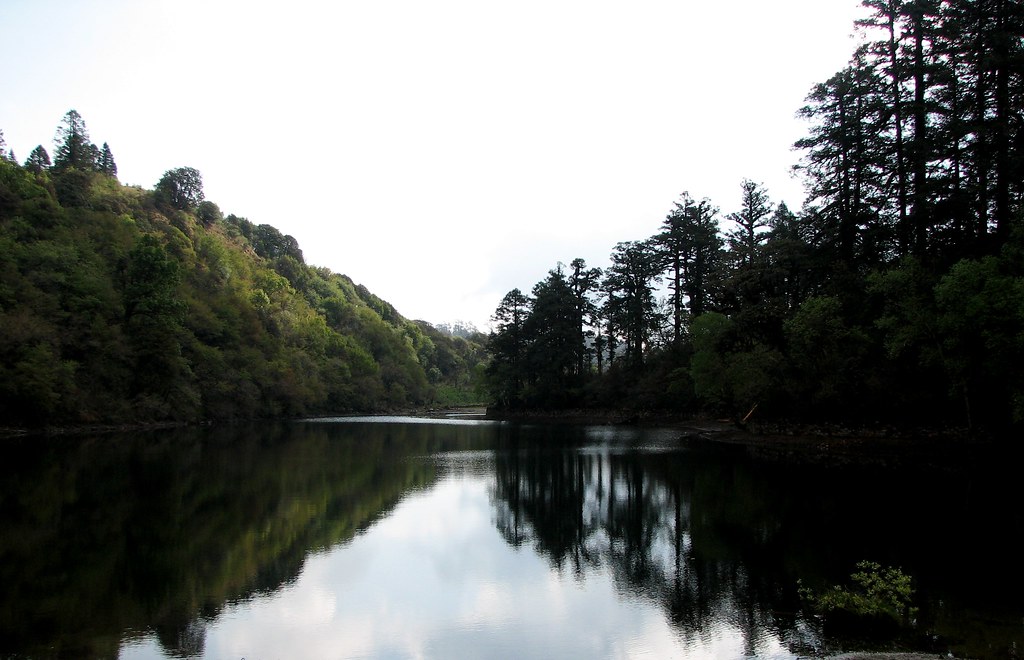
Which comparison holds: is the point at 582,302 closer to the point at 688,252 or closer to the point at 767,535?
the point at 688,252

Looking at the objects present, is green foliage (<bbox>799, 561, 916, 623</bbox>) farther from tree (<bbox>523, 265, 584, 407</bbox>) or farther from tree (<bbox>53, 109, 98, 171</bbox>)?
tree (<bbox>53, 109, 98, 171</bbox>)

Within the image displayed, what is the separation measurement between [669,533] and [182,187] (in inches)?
4867

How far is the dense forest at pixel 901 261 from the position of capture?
945 inches

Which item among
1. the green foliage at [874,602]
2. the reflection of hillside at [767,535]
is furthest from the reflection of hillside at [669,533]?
the green foliage at [874,602]

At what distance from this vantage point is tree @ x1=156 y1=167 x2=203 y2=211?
115125 millimetres

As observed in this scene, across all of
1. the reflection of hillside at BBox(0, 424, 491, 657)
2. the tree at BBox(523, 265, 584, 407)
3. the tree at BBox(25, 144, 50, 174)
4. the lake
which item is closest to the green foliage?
the lake

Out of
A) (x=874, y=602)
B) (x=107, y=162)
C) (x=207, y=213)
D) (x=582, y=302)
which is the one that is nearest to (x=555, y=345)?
(x=582, y=302)

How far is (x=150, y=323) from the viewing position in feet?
178

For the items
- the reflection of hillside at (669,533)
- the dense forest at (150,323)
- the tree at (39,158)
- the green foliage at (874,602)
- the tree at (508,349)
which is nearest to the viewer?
the green foliage at (874,602)

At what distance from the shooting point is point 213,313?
71.6m

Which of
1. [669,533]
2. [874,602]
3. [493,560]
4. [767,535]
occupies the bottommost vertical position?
Result: [493,560]

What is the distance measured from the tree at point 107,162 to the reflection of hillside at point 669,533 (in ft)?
A: 386

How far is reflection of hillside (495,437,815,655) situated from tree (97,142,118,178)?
117730mm

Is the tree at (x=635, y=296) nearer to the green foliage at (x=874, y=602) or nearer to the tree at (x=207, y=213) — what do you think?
the green foliage at (x=874, y=602)
